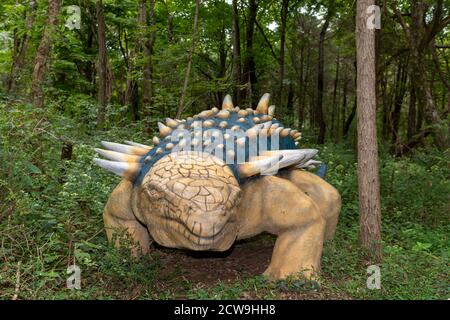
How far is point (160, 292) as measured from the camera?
4.18 metres

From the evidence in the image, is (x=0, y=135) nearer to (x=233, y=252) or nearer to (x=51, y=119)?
(x=51, y=119)

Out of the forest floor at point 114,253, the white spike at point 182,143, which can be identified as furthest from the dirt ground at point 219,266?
the white spike at point 182,143

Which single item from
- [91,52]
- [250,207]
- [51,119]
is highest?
[91,52]

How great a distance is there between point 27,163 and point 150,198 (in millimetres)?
2141

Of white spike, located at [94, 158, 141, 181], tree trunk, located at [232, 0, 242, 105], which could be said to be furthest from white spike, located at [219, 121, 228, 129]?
tree trunk, located at [232, 0, 242, 105]

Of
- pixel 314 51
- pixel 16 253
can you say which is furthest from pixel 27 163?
pixel 314 51

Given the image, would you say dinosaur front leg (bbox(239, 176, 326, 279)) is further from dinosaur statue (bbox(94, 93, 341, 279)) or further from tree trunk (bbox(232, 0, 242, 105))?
tree trunk (bbox(232, 0, 242, 105))

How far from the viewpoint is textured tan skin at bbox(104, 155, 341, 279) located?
344 centimetres

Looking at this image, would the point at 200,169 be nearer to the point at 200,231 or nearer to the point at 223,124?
the point at 200,231

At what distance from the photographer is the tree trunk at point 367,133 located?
4918 millimetres

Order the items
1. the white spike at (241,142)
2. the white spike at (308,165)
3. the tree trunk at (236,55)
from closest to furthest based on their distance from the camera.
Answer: the white spike at (241,142) < the white spike at (308,165) < the tree trunk at (236,55)

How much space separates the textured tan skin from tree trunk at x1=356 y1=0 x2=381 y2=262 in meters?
0.35

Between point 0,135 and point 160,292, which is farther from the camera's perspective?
point 0,135

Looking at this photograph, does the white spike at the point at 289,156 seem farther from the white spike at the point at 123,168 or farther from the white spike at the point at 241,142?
the white spike at the point at 123,168
